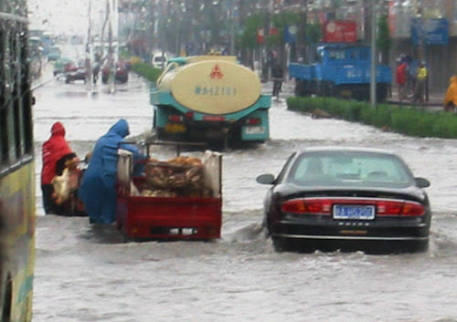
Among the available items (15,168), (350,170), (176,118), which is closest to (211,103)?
(176,118)

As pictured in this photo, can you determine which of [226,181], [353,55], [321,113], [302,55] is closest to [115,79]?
[302,55]

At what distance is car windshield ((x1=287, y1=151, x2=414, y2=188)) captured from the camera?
15492 millimetres

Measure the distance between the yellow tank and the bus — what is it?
2470 centimetres

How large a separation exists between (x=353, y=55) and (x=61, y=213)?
42.2m

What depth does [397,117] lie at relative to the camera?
138 feet

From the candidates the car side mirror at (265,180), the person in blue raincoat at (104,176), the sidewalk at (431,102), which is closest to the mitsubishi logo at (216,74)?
the person in blue raincoat at (104,176)

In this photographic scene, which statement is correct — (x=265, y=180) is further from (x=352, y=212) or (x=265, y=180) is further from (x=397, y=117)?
(x=397, y=117)

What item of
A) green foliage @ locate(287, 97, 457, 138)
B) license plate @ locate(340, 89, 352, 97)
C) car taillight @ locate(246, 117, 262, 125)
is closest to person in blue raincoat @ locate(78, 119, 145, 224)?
car taillight @ locate(246, 117, 262, 125)

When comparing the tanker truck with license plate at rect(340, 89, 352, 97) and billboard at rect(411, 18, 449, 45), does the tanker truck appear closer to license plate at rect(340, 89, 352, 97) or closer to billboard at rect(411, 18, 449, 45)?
license plate at rect(340, 89, 352, 97)

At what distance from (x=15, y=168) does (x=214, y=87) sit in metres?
26.0

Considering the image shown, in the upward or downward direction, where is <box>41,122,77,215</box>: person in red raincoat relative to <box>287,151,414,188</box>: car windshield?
downward

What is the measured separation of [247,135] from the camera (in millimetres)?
35406

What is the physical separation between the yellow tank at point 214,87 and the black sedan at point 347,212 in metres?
18.6

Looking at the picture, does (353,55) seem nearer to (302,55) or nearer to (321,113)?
(321,113)
